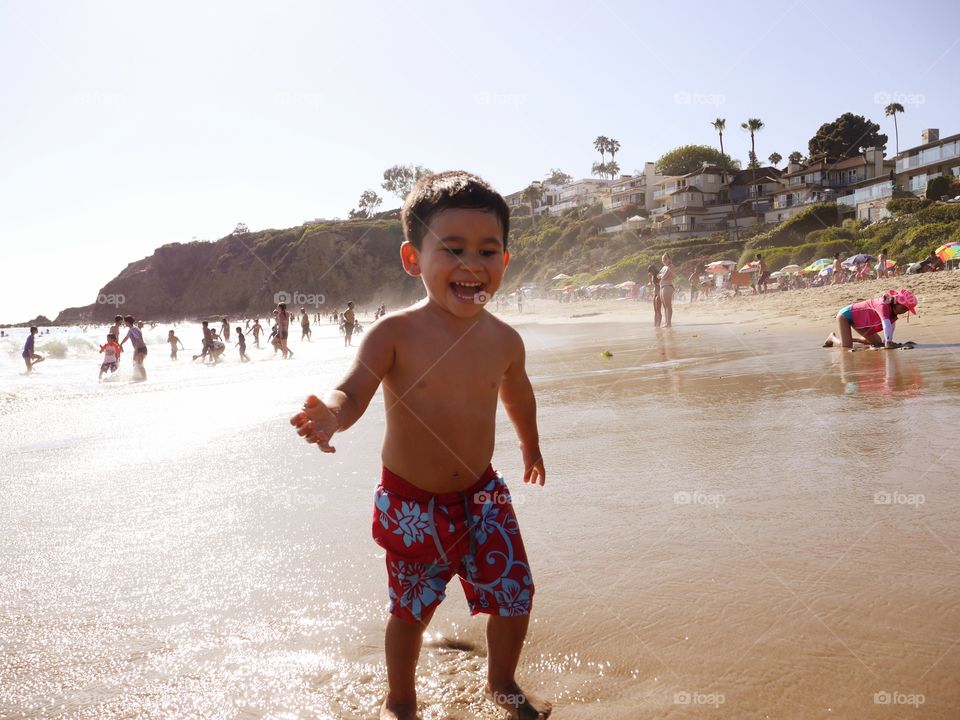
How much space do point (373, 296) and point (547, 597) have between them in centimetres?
10423

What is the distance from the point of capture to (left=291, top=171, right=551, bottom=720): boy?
2.04m

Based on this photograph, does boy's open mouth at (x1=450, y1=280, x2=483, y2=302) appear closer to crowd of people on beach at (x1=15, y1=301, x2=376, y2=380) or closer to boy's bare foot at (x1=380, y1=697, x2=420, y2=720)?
boy's bare foot at (x1=380, y1=697, x2=420, y2=720)

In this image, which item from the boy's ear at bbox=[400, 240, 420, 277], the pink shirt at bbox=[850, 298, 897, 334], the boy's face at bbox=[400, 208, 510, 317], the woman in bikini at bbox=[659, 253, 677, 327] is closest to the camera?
the boy's face at bbox=[400, 208, 510, 317]

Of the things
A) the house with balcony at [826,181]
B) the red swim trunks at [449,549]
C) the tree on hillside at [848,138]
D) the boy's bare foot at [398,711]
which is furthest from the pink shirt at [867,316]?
the tree on hillside at [848,138]

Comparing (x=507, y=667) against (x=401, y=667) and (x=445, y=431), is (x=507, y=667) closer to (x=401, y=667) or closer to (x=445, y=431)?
(x=401, y=667)

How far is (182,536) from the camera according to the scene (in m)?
3.33

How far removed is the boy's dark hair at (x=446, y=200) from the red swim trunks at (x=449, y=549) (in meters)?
0.88

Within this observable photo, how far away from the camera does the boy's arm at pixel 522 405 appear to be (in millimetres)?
2482

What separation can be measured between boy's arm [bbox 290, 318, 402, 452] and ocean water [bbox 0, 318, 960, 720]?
0.83 m

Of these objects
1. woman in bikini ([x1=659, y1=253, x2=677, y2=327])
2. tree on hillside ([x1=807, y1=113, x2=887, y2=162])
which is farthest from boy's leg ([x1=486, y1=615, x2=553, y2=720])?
tree on hillside ([x1=807, y1=113, x2=887, y2=162])

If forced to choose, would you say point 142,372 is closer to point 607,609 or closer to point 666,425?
point 666,425

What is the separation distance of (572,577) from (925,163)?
70.4 m

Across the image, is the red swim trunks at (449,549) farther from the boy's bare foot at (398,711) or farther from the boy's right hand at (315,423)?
the boy's right hand at (315,423)

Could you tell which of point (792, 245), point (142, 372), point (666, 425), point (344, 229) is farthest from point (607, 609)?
point (344, 229)
